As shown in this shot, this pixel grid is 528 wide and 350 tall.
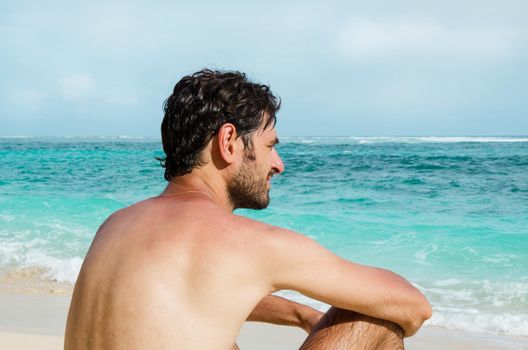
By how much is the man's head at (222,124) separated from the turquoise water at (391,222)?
3.65m

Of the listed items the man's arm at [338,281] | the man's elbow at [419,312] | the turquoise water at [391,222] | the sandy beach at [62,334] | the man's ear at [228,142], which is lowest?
the turquoise water at [391,222]

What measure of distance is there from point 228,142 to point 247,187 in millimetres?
167

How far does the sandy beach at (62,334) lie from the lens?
4328 mm

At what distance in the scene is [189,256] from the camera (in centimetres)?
176

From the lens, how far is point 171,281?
1753 millimetres

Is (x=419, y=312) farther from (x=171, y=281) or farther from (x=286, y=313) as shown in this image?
(x=171, y=281)

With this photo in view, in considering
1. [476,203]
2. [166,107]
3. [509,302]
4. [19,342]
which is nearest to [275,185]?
[476,203]

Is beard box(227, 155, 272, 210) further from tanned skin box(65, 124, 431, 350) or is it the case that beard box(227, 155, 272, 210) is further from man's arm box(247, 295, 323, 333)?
man's arm box(247, 295, 323, 333)

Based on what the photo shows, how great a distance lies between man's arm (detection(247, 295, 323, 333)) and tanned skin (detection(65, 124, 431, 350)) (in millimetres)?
615

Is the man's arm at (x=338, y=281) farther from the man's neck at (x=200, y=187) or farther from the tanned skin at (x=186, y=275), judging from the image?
the man's neck at (x=200, y=187)

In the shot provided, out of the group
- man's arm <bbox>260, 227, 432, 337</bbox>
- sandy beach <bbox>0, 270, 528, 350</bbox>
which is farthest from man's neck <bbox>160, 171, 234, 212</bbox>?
sandy beach <bbox>0, 270, 528, 350</bbox>

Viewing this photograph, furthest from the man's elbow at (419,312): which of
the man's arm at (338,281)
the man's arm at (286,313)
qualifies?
the man's arm at (286,313)

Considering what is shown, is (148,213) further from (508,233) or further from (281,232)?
(508,233)

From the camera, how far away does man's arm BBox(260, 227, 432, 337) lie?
182cm
